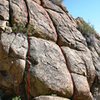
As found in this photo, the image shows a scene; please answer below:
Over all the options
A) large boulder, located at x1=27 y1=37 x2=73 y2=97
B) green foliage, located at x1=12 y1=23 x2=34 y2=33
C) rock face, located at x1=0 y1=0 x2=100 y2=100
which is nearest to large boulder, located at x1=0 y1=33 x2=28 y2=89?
rock face, located at x1=0 y1=0 x2=100 y2=100

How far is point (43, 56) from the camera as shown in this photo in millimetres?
10922

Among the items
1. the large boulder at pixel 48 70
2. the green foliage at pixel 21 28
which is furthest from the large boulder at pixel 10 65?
the green foliage at pixel 21 28

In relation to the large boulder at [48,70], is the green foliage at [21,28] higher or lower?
higher

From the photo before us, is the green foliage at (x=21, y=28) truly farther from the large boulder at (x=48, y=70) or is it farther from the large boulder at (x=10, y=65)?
the large boulder at (x=10, y=65)

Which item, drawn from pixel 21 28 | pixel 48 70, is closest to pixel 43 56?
pixel 48 70

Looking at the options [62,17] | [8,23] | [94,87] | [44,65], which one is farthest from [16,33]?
[94,87]

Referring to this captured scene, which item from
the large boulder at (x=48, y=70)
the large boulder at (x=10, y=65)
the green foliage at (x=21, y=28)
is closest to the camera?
the large boulder at (x=10, y=65)

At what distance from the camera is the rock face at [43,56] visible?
33.6 feet

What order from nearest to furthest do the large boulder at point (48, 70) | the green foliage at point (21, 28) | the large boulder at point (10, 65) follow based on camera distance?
the large boulder at point (10, 65), the large boulder at point (48, 70), the green foliage at point (21, 28)

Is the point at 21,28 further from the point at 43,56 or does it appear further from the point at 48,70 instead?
the point at 48,70

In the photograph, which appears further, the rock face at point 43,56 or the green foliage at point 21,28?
the green foliage at point 21,28

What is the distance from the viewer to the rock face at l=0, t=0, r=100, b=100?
10227mm

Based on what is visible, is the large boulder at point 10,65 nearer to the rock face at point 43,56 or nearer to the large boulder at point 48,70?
the rock face at point 43,56

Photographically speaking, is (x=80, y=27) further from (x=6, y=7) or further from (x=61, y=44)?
(x=6, y=7)
